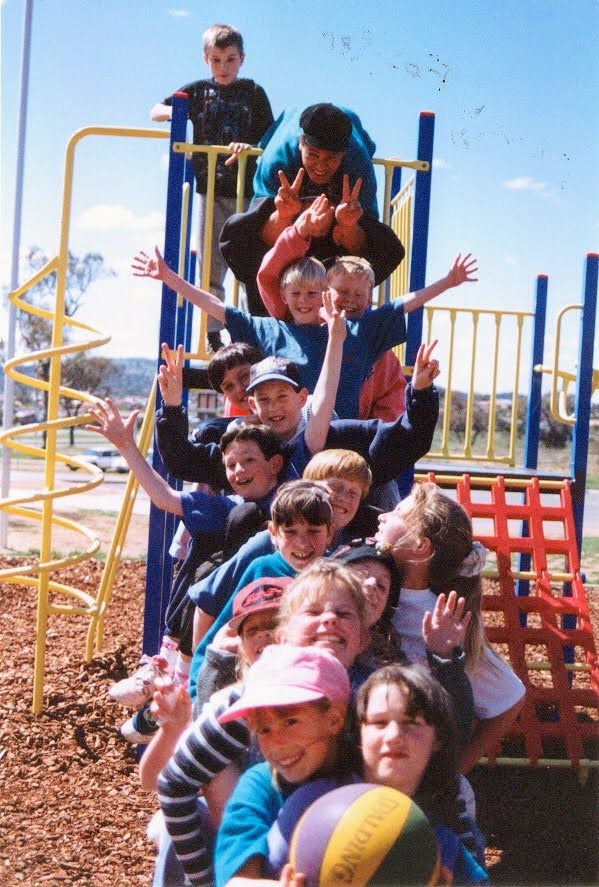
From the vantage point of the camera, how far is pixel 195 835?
7.70ft

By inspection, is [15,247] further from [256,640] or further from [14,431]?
[256,640]

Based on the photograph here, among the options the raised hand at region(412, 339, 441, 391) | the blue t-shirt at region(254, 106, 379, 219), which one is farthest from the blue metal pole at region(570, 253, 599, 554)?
the raised hand at region(412, 339, 441, 391)

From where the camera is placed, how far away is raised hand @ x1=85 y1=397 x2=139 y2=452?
3.90 m

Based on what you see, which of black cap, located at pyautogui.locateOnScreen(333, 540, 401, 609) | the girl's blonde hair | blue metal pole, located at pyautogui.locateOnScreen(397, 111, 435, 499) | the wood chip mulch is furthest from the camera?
blue metal pole, located at pyautogui.locateOnScreen(397, 111, 435, 499)

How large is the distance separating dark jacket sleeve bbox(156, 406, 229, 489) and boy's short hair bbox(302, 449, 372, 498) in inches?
30.4

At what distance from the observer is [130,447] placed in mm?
3904

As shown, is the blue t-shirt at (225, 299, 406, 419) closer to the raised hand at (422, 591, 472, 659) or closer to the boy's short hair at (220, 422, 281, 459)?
the boy's short hair at (220, 422, 281, 459)

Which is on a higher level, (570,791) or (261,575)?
(261,575)

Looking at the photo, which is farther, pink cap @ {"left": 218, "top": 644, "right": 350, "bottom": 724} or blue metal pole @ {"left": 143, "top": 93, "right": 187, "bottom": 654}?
blue metal pole @ {"left": 143, "top": 93, "right": 187, "bottom": 654}

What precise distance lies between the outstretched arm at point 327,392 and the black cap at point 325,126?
1066 mm

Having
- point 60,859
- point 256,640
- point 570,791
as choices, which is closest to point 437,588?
point 256,640

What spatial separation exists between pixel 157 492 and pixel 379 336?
53.2 inches

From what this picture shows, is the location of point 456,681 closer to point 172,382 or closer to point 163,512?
point 172,382

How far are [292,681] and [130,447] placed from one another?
1960 mm
